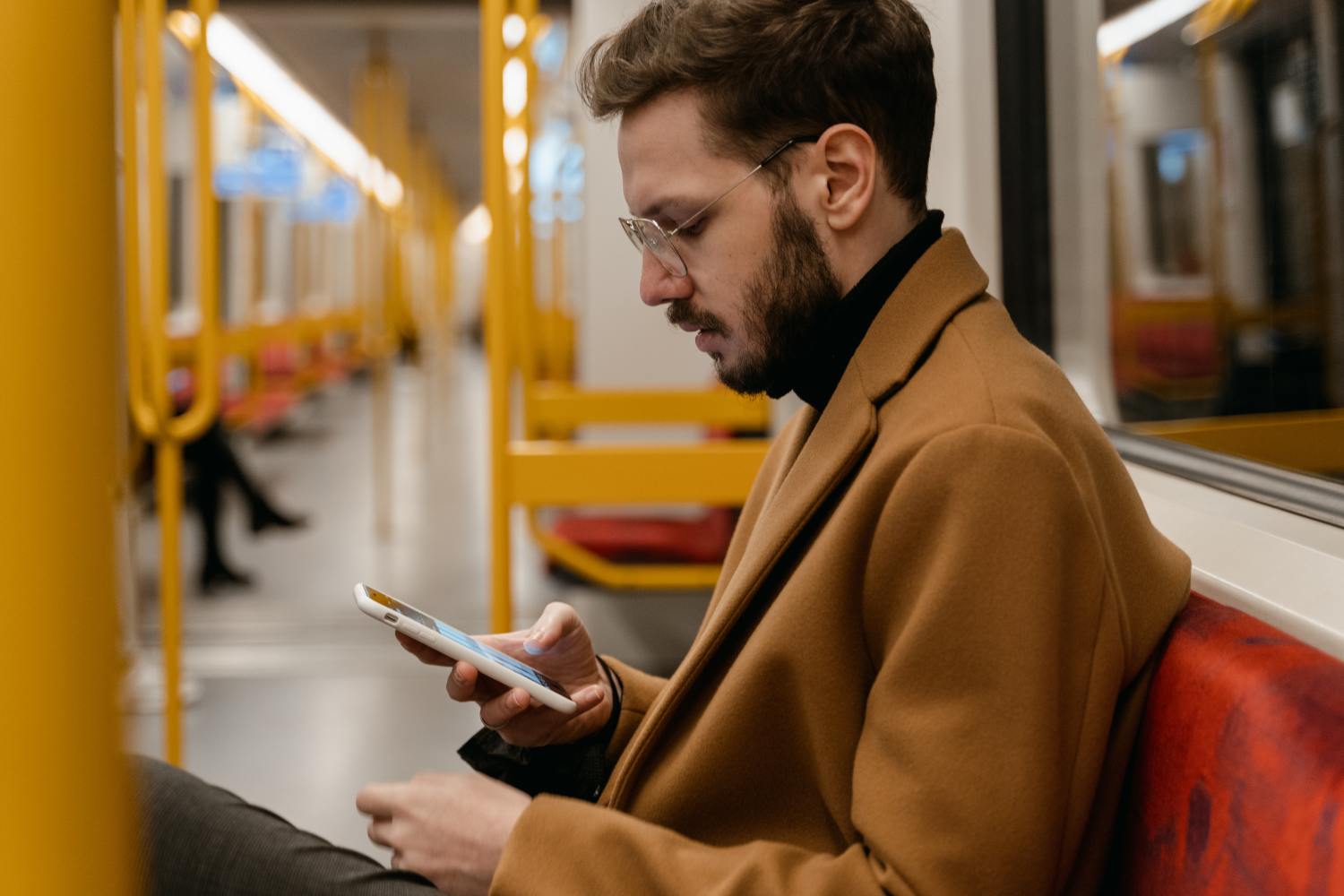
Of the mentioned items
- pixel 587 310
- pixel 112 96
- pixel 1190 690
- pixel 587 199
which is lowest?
pixel 1190 690

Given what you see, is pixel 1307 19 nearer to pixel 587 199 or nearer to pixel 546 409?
pixel 546 409

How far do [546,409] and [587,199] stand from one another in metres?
1.36

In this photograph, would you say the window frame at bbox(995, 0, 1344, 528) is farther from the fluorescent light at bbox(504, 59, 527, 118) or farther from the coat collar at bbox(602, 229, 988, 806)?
the coat collar at bbox(602, 229, 988, 806)

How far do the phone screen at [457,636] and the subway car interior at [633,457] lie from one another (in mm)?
13

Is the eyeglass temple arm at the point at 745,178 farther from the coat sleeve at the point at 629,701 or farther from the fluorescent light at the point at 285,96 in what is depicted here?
the fluorescent light at the point at 285,96

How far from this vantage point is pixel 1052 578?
934 mm

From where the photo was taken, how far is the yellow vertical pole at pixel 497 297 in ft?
7.64

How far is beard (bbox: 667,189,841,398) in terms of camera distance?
119cm

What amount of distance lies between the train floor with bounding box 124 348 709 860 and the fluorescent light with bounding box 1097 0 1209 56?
195 cm

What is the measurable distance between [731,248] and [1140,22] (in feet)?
5.89

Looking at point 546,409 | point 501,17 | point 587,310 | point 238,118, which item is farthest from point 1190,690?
point 238,118

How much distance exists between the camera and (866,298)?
46.8 inches

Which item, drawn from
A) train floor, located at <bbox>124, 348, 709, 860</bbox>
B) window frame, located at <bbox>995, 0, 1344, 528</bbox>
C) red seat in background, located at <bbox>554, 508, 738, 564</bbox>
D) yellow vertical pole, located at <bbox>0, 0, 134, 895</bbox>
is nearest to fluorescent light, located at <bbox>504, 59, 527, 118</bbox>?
window frame, located at <bbox>995, 0, 1344, 528</bbox>

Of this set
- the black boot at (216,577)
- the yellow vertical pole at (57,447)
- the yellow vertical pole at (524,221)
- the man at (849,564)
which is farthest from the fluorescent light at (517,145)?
the black boot at (216,577)
